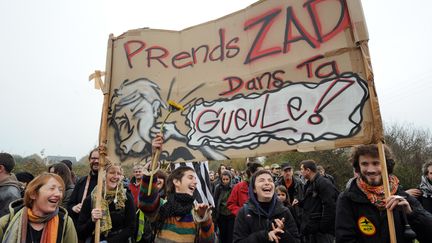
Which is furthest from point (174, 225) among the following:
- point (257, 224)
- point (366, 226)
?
point (366, 226)

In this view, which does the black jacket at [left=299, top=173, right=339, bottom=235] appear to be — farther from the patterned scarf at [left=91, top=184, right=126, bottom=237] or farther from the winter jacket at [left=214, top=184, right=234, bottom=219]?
the patterned scarf at [left=91, top=184, right=126, bottom=237]

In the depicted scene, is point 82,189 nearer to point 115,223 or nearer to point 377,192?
point 115,223

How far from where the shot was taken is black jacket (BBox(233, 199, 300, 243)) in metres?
3.08

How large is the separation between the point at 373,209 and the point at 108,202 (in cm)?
280

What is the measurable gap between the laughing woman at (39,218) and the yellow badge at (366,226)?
8.15ft

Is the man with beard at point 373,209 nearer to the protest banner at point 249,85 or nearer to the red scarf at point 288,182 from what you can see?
the protest banner at point 249,85

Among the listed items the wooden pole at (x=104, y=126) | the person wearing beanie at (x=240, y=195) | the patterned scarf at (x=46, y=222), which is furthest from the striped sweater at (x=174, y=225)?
the person wearing beanie at (x=240, y=195)

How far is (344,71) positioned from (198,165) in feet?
9.41

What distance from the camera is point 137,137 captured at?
12.0 feet

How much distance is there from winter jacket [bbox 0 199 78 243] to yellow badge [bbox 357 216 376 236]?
8.15 feet

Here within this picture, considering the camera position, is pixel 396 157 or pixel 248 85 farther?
pixel 396 157

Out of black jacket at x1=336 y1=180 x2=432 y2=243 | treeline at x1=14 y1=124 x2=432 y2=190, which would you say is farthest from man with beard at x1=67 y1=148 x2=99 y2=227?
treeline at x1=14 y1=124 x2=432 y2=190

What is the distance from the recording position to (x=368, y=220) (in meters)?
2.45

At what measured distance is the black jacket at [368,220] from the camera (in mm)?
2363
